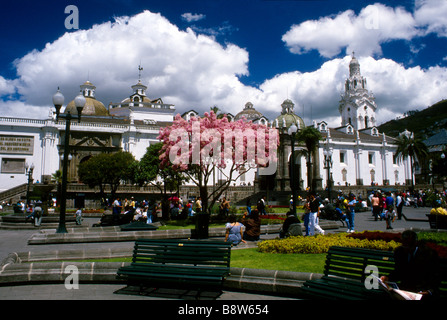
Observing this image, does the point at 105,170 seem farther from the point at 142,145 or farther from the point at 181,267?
the point at 181,267

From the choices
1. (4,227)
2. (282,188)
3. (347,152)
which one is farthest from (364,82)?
(4,227)

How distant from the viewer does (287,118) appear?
1921 inches

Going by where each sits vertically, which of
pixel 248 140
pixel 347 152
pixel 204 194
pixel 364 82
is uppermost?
pixel 364 82

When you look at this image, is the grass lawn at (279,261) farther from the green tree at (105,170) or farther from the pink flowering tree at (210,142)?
the green tree at (105,170)

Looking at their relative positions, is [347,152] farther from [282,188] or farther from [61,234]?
[61,234]

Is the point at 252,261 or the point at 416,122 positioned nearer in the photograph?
the point at 252,261

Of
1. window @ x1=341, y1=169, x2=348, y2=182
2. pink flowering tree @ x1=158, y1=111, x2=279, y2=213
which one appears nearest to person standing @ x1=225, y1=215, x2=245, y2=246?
Result: pink flowering tree @ x1=158, y1=111, x2=279, y2=213

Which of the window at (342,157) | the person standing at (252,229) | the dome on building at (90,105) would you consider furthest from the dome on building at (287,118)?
the person standing at (252,229)

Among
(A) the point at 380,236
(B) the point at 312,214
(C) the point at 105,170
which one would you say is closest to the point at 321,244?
(A) the point at 380,236

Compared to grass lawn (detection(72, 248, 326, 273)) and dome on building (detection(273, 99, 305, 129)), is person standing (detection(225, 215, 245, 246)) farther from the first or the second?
dome on building (detection(273, 99, 305, 129))

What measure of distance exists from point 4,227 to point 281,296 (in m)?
15.0

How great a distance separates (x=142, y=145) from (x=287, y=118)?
21574 millimetres
